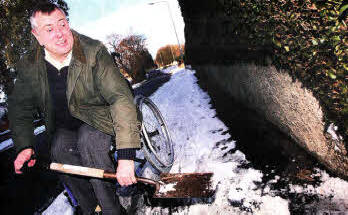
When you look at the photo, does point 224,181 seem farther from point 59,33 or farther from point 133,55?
point 133,55

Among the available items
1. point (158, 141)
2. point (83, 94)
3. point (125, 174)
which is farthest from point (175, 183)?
point (83, 94)

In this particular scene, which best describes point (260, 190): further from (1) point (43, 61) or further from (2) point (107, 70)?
(1) point (43, 61)

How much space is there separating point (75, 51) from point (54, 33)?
0.72ft

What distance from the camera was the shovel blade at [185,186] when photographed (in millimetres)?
2229

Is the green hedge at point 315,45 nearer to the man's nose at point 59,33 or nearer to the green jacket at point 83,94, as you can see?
the green jacket at point 83,94

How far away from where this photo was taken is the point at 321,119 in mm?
2014

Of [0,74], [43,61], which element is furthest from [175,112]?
[0,74]

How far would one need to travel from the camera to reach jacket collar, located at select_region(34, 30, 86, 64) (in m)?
2.06

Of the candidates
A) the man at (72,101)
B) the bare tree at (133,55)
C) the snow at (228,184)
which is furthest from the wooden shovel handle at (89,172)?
the bare tree at (133,55)

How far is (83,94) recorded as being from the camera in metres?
2.12

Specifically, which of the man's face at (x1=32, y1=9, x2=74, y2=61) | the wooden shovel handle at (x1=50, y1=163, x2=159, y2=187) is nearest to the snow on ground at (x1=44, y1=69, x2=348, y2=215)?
the wooden shovel handle at (x1=50, y1=163, x2=159, y2=187)

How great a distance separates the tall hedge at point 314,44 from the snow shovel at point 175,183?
127cm

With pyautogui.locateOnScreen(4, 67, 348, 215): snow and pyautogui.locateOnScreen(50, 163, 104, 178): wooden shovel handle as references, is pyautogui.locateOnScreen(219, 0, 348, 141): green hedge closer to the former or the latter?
pyautogui.locateOnScreen(4, 67, 348, 215): snow

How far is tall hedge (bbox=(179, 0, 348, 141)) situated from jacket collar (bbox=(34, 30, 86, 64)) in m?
1.83
